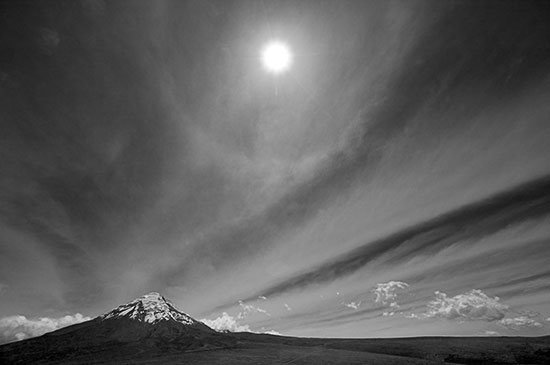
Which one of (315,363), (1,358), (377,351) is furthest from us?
(1,358)

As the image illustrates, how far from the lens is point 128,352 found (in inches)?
7018

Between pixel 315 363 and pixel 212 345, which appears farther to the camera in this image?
pixel 212 345

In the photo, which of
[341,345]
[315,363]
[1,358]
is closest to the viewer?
[315,363]

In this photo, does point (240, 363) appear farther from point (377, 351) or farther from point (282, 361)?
point (377, 351)

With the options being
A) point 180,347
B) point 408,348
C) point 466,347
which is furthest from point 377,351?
point 180,347

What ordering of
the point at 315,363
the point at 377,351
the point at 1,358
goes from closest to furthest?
1. the point at 315,363
2. the point at 377,351
3. the point at 1,358

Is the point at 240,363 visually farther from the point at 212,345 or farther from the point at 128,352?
the point at 128,352

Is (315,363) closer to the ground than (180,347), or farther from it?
closer to the ground

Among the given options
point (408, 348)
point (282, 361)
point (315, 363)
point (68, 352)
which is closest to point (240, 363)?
point (282, 361)

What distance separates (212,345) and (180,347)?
2555 cm

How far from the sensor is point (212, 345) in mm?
193125

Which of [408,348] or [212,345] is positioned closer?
[408,348]

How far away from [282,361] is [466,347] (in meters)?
98.7

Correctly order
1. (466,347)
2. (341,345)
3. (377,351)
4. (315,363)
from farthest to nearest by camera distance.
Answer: (341,345) → (377,351) → (466,347) → (315,363)
